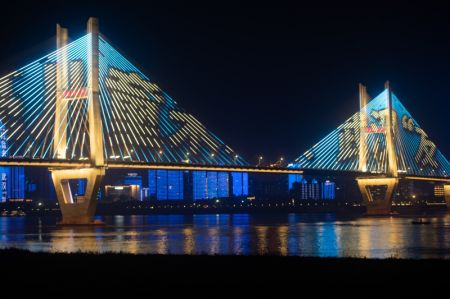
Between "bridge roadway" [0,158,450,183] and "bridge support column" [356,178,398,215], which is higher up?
"bridge roadway" [0,158,450,183]

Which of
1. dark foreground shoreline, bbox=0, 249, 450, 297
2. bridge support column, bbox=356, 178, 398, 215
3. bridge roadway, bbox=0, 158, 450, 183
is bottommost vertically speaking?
dark foreground shoreline, bbox=0, 249, 450, 297

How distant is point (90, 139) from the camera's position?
136 ft

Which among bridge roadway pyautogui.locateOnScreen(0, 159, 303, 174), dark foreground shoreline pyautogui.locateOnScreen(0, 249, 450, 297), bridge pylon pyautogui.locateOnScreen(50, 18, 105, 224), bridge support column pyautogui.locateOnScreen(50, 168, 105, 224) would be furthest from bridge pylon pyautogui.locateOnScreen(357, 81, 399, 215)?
dark foreground shoreline pyautogui.locateOnScreen(0, 249, 450, 297)

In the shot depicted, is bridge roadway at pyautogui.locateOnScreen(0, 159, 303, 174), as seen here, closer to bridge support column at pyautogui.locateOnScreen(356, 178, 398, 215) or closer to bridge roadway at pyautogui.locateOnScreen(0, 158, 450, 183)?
bridge roadway at pyautogui.locateOnScreen(0, 158, 450, 183)

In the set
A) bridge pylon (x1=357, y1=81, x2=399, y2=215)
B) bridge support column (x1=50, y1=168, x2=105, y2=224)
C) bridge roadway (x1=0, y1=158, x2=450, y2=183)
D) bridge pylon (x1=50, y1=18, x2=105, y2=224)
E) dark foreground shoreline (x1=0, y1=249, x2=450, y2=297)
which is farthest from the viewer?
bridge pylon (x1=357, y1=81, x2=399, y2=215)

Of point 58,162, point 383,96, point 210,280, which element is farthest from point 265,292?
point 383,96

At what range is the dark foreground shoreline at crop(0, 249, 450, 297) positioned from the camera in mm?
11625

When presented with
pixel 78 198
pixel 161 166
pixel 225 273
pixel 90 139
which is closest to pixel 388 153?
pixel 161 166

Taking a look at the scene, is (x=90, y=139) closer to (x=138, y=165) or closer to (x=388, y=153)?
(x=138, y=165)

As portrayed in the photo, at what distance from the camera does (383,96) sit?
69938mm

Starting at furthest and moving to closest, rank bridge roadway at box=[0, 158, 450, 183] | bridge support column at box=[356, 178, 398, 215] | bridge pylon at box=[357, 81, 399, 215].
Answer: bridge support column at box=[356, 178, 398, 215], bridge pylon at box=[357, 81, 399, 215], bridge roadway at box=[0, 158, 450, 183]

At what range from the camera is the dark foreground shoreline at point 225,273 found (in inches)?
458

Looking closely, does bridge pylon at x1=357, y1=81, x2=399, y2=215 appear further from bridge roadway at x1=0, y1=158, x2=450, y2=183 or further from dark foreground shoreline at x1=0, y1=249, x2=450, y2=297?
dark foreground shoreline at x1=0, y1=249, x2=450, y2=297

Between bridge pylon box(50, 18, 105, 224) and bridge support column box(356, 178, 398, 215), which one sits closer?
bridge pylon box(50, 18, 105, 224)
